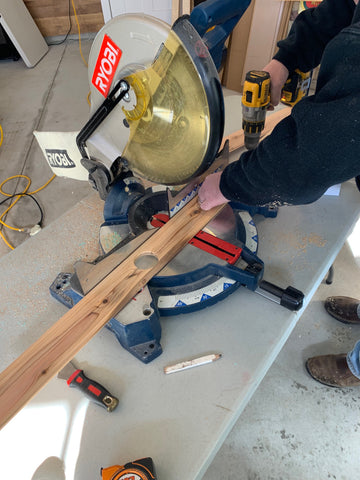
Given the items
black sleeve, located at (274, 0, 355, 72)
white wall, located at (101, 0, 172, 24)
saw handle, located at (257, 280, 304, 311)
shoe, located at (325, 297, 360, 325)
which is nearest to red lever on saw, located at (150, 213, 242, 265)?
saw handle, located at (257, 280, 304, 311)

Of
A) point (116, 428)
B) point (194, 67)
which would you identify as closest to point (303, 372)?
point (116, 428)

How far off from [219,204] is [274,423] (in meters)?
1.05

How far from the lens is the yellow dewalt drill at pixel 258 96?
41.4 inches

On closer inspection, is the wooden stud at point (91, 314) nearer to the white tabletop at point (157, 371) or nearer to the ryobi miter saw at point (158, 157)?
the ryobi miter saw at point (158, 157)

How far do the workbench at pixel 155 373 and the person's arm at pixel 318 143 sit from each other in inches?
12.7

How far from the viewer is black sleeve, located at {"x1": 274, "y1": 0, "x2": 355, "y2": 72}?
3.52 ft

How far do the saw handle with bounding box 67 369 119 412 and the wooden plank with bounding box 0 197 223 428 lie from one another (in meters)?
0.12

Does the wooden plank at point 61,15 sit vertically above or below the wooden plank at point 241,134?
above

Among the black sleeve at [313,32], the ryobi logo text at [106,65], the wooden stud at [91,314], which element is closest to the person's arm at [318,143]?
the wooden stud at [91,314]

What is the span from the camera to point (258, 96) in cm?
106

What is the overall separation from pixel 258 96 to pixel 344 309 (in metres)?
1.20

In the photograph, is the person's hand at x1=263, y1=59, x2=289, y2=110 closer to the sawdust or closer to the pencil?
the sawdust

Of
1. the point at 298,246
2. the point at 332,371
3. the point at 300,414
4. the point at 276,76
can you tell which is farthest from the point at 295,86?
the point at 300,414

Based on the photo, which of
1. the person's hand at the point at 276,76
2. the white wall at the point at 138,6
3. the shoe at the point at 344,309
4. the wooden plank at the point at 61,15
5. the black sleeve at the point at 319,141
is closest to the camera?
the black sleeve at the point at 319,141
